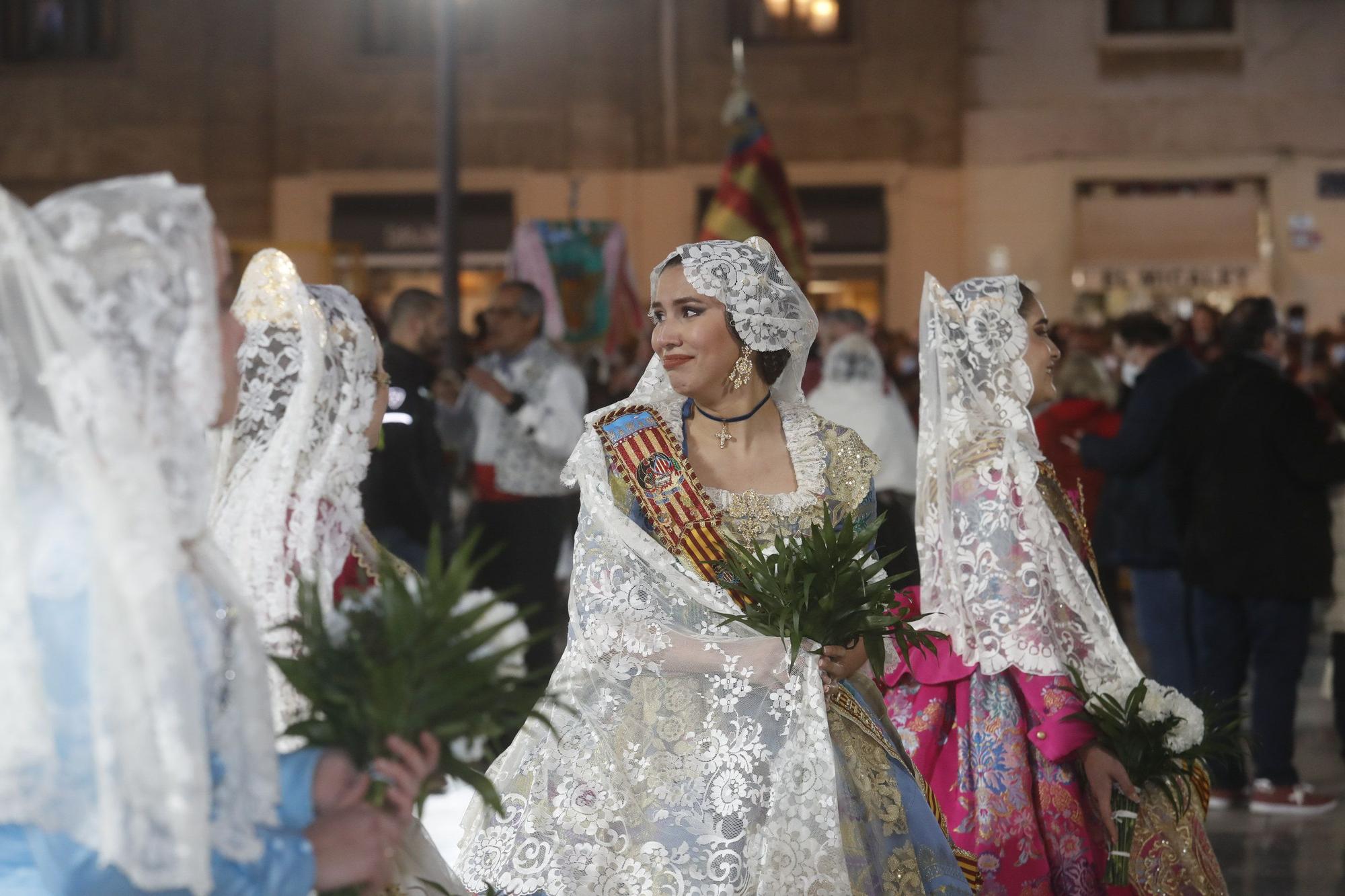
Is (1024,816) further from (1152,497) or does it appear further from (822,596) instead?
(1152,497)

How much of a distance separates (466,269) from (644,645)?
1767 centimetres

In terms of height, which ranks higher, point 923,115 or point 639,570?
point 923,115

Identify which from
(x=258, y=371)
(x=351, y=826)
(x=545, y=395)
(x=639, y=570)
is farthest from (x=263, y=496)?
(x=545, y=395)

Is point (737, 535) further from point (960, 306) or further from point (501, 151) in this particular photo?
point (501, 151)

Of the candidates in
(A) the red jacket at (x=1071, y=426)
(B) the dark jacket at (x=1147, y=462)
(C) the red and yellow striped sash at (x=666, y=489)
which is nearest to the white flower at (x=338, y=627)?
(C) the red and yellow striped sash at (x=666, y=489)

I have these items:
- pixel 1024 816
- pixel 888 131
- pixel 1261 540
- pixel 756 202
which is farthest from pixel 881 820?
pixel 888 131

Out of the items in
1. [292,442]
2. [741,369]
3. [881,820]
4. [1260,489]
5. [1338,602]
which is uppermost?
[741,369]

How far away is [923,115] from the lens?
2041 cm

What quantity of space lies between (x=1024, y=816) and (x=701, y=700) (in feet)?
3.12

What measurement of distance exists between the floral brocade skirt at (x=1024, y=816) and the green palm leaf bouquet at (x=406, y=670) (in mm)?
1827

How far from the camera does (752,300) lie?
4004 millimetres

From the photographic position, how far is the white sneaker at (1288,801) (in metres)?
7.32

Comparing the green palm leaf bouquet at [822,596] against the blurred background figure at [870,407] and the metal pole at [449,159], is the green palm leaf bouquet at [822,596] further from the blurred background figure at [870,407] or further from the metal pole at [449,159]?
the metal pole at [449,159]

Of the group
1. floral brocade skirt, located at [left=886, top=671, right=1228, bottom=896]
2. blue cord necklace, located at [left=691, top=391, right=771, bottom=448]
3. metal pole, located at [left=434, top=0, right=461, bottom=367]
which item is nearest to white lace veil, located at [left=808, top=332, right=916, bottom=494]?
metal pole, located at [left=434, top=0, right=461, bottom=367]
